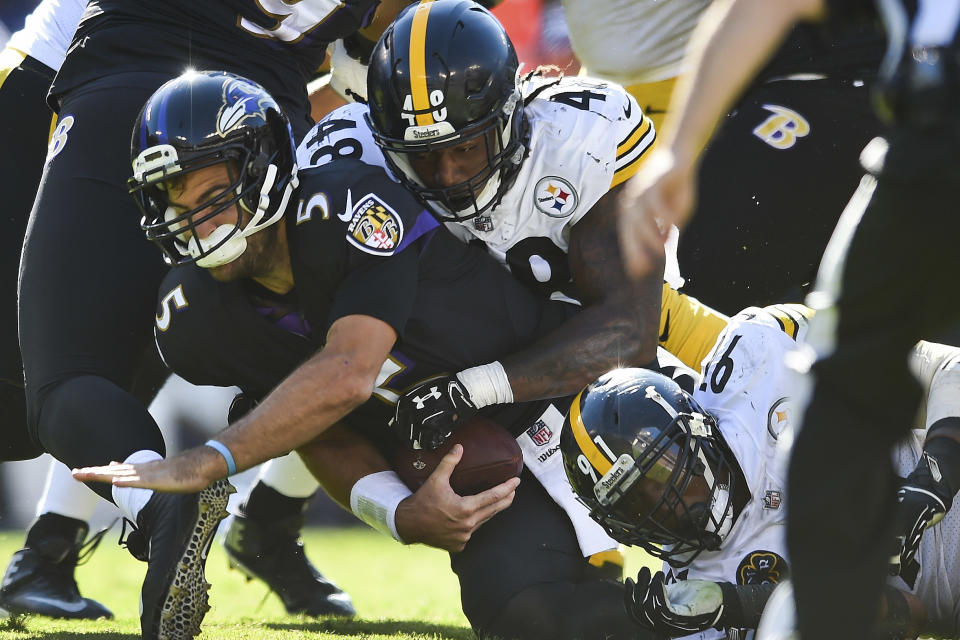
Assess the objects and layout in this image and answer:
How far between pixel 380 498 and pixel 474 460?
0.27 meters

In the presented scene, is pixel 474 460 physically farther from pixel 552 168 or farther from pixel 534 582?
pixel 552 168

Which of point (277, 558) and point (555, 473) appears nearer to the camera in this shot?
point (555, 473)

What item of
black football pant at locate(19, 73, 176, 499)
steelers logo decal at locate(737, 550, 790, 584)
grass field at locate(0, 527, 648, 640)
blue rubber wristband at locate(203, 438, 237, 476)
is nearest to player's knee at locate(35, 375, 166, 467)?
black football pant at locate(19, 73, 176, 499)

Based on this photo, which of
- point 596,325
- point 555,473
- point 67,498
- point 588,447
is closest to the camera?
point 588,447

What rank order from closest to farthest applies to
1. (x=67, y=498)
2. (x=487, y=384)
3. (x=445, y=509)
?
(x=445, y=509) → (x=487, y=384) → (x=67, y=498)

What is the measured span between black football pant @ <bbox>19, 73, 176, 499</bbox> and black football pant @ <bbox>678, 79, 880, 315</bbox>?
1765 mm

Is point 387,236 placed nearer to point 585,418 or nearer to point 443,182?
point 443,182

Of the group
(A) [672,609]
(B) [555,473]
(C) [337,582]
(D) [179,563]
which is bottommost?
(C) [337,582]

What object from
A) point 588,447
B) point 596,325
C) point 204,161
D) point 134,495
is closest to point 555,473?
point 596,325

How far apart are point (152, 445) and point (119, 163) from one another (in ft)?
2.81

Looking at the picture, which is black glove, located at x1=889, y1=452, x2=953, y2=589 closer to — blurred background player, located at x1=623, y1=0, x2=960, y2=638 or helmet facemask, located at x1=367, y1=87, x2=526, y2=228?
blurred background player, located at x1=623, y1=0, x2=960, y2=638

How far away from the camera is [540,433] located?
3430 millimetres

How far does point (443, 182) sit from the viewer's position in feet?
10.6

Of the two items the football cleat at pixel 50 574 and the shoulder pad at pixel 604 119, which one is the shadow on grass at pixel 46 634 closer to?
the football cleat at pixel 50 574
